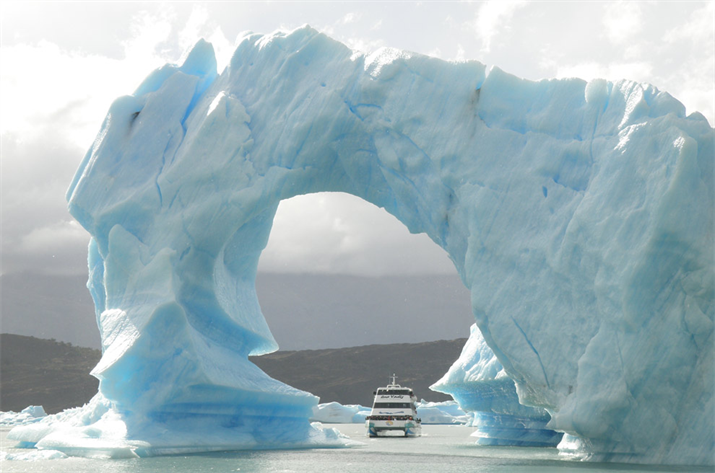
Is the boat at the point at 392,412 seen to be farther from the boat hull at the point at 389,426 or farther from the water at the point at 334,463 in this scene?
the water at the point at 334,463

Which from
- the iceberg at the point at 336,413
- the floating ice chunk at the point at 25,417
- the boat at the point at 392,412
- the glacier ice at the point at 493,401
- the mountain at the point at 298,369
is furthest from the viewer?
the mountain at the point at 298,369

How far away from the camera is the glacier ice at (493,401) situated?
18.6 m

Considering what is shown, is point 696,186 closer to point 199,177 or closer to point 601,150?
point 601,150

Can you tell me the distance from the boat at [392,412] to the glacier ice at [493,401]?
62.5 inches

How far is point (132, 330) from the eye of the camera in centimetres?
1471

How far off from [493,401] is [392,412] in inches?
155

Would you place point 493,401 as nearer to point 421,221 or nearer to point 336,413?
point 421,221

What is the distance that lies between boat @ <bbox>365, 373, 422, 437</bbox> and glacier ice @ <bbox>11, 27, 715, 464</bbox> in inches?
180

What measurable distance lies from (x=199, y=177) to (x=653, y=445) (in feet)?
32.0

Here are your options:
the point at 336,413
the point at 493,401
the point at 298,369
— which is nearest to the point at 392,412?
the point at 493,401

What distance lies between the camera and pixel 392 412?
73.6 feet

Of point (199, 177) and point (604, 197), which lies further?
point (199, 177)

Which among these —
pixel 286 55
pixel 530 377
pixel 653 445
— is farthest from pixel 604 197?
pixel 286 55

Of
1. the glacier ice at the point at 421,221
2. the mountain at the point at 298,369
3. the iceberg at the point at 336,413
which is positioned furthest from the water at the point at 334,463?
the mountain at the point at 298,369
